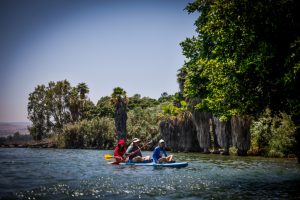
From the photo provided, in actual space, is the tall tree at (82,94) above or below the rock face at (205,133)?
above

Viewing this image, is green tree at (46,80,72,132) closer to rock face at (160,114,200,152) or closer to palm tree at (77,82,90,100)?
palm tree at (77,82,90,100)

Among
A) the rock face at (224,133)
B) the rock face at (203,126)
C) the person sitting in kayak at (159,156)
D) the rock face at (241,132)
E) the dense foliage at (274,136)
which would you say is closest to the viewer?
the person sitting in kayak at (159,156)

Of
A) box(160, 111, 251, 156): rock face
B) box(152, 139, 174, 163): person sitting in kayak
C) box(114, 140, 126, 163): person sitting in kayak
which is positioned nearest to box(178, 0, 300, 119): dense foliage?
box(152, 139, 174, 163): person sitting in kayak

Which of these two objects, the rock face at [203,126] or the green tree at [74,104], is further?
the green tree at [74,104]

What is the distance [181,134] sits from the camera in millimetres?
47875

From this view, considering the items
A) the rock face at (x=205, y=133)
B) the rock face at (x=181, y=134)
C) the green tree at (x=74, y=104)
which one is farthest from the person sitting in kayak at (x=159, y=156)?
the green tree at (x=74, y=104)

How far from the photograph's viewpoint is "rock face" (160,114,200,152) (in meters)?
46.8

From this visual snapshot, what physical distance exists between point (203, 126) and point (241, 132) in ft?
24.0

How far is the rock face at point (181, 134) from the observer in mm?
46844

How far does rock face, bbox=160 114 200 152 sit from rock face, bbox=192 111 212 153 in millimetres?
4149

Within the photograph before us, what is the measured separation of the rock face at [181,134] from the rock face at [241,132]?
11.2 m

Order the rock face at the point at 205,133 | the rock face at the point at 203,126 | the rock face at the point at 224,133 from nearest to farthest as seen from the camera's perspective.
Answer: the rock face at the point at 205,133 < the rock face at the point at 224,133 < the rock face at the point at 203,126

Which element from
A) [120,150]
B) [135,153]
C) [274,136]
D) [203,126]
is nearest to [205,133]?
[203,126]

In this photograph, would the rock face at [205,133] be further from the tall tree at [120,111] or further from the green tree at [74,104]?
the green tree at [74,104]
